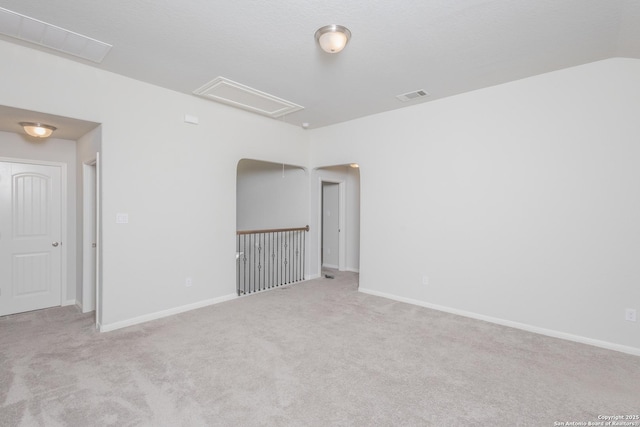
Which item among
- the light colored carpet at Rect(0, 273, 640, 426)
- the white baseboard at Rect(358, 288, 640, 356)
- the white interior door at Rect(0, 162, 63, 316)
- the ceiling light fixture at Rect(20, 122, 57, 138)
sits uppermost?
the ceiling light fixture at Rect(20, 122, 57, 138)

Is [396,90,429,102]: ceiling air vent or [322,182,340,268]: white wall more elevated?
[396,90,429,102]: ceiling air vent

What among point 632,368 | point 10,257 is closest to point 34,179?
point 10,257

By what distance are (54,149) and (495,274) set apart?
19.5 feet

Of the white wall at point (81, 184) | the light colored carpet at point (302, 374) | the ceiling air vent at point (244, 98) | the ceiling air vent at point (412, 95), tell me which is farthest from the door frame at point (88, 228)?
the ceiling air vent at point (412, 95)

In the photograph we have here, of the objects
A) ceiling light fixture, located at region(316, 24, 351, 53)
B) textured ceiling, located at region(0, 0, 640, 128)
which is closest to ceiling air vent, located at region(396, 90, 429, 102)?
textured ceiling, located at region(0, 0, 640, 128)

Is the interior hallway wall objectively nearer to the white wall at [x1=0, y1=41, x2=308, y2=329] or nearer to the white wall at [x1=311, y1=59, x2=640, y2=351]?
the white wall at [x1=311, y1=59, x2=640, y2=351]

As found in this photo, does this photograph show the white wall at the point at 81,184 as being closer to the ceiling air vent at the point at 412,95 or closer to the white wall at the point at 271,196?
the white wall at the point at 271,196

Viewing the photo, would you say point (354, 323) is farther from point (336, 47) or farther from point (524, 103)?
point (524, 103)

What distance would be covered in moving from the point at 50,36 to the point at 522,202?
4886 millimetres

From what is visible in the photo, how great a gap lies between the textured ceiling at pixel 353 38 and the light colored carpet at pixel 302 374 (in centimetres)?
282

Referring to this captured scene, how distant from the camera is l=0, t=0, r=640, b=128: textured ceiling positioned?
219cm

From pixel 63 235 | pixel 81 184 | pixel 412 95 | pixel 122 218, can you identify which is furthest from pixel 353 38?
pixel 63 235

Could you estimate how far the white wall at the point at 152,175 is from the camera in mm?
3018

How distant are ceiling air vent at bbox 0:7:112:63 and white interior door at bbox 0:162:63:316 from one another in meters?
2.01
